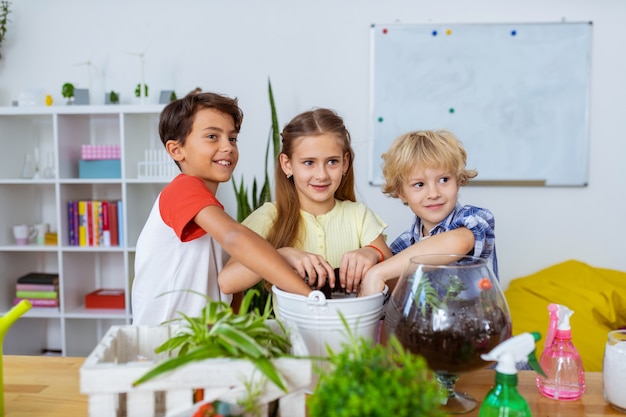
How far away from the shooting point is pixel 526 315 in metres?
2.78

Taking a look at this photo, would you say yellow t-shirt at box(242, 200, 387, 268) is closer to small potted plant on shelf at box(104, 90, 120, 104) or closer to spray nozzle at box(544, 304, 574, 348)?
spray nozzle at box(544, 304, 574, 348)

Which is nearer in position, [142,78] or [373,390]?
[373,390]

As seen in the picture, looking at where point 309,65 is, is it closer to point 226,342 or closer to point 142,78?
point 142,78

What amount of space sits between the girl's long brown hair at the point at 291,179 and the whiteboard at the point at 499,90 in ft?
6.61

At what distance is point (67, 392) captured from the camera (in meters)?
1.04

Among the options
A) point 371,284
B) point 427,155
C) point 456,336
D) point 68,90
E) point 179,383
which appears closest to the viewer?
point 179,383

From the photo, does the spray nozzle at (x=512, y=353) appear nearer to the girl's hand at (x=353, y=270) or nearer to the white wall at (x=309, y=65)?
the girl's hand at (x=353, y=270)

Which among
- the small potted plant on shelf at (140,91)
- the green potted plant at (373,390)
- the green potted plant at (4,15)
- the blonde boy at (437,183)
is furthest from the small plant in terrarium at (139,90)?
the green potted plant at (373,390)

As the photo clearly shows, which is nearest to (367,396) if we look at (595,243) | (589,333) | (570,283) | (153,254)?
(153,254)

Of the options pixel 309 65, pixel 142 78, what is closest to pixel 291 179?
pixel 309 65

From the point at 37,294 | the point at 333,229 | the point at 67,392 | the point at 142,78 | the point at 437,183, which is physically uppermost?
the point at 142,78

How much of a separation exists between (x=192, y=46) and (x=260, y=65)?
45 cm

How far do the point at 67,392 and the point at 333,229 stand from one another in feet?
2.46

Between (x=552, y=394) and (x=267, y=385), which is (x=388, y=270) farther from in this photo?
(x=267, y=385)
